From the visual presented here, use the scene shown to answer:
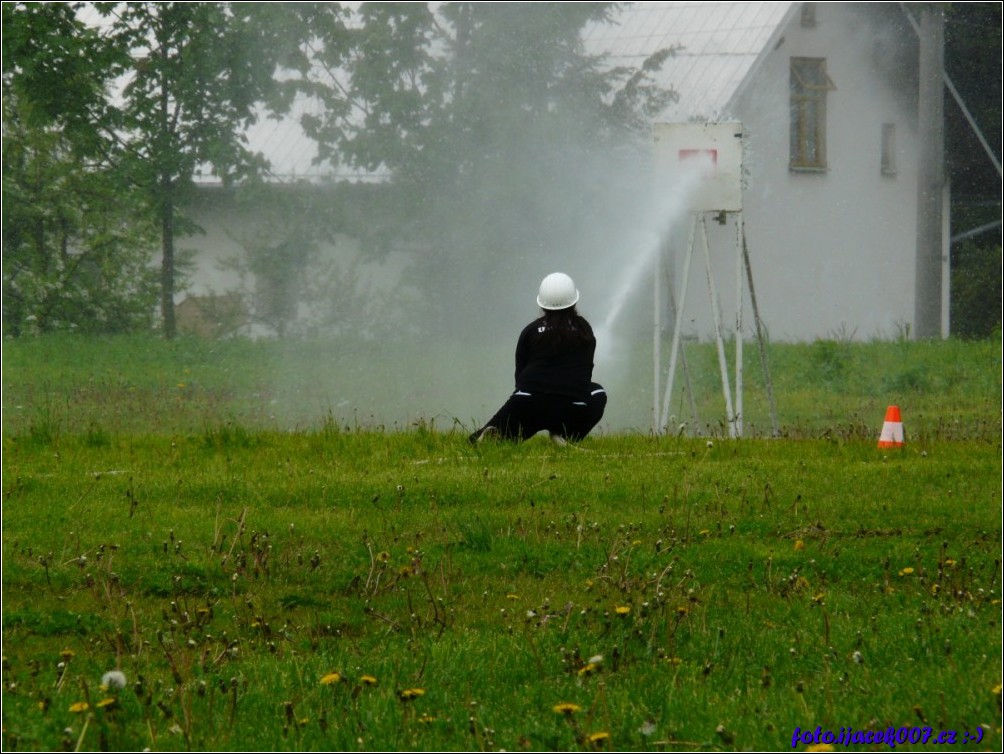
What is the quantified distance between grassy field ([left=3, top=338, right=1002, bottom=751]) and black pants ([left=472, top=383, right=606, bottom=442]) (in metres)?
0.35

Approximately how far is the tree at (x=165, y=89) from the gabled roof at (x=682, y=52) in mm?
739

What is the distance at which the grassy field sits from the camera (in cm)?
452

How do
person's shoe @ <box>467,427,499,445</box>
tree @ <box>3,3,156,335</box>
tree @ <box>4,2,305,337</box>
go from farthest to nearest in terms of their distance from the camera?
tree @ <box>3,3,156,335</box> → tree @ <box>4,2,305,337</box> → person's shoe @ <box>467,427,499,445</box>

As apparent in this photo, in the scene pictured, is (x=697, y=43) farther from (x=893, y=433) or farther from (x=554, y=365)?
(x=554, y=365)

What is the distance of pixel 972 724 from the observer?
176 inches

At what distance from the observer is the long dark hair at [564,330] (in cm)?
1025

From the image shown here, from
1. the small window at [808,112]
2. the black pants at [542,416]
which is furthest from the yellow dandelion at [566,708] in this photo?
the small window at [808,112]

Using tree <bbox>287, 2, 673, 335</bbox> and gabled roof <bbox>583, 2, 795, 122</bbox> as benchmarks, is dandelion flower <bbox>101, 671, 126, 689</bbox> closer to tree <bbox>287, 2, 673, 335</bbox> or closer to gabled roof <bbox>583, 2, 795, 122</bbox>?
tree <bbox>287, 2, 673, 335</bbox>

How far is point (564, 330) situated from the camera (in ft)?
33.7

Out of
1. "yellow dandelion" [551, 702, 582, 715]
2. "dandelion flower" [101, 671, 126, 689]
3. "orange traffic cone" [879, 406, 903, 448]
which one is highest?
"orange traffic cone" [879, 406, 903, 448]

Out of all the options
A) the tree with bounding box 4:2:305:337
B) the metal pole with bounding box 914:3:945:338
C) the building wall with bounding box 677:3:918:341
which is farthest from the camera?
the building wall with bounding box 677:3:918:341

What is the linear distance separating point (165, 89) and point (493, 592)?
1727 cm

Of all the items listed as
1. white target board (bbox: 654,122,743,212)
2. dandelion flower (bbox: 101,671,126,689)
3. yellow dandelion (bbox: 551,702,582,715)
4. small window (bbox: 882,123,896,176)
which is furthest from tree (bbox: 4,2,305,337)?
yellow dandelion (bbox: 551,702,582,715)

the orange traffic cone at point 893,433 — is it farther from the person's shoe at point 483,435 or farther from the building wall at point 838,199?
the building wall at point 838,199
